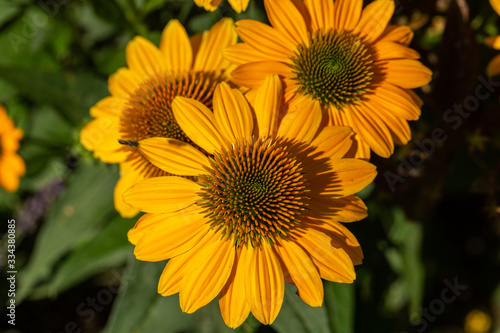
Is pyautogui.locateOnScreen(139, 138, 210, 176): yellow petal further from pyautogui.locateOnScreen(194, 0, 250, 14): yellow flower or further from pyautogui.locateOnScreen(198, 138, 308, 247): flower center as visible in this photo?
pyautogui.locateOnScreen(194, 0, 250, 14): yellow flower

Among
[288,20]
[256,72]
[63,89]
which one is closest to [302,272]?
[256,72]

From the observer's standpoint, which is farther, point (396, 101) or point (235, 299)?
point (396, 101)

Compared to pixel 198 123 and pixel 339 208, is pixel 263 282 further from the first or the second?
pixel 198 123

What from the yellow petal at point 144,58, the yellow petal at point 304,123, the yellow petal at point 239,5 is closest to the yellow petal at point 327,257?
the yellow petal at point 304,123

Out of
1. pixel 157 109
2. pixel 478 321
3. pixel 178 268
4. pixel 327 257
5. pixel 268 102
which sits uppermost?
pixel 268 102

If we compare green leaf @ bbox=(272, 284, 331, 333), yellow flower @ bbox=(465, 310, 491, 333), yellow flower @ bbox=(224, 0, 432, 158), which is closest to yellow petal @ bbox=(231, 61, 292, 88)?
yellow flower @ bbox=(224, 0, 432, 158)

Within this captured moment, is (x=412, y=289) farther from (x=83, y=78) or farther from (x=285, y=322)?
(x=83, y=78)

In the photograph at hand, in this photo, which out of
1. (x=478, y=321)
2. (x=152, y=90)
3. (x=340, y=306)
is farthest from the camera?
(x=478, y=321)
